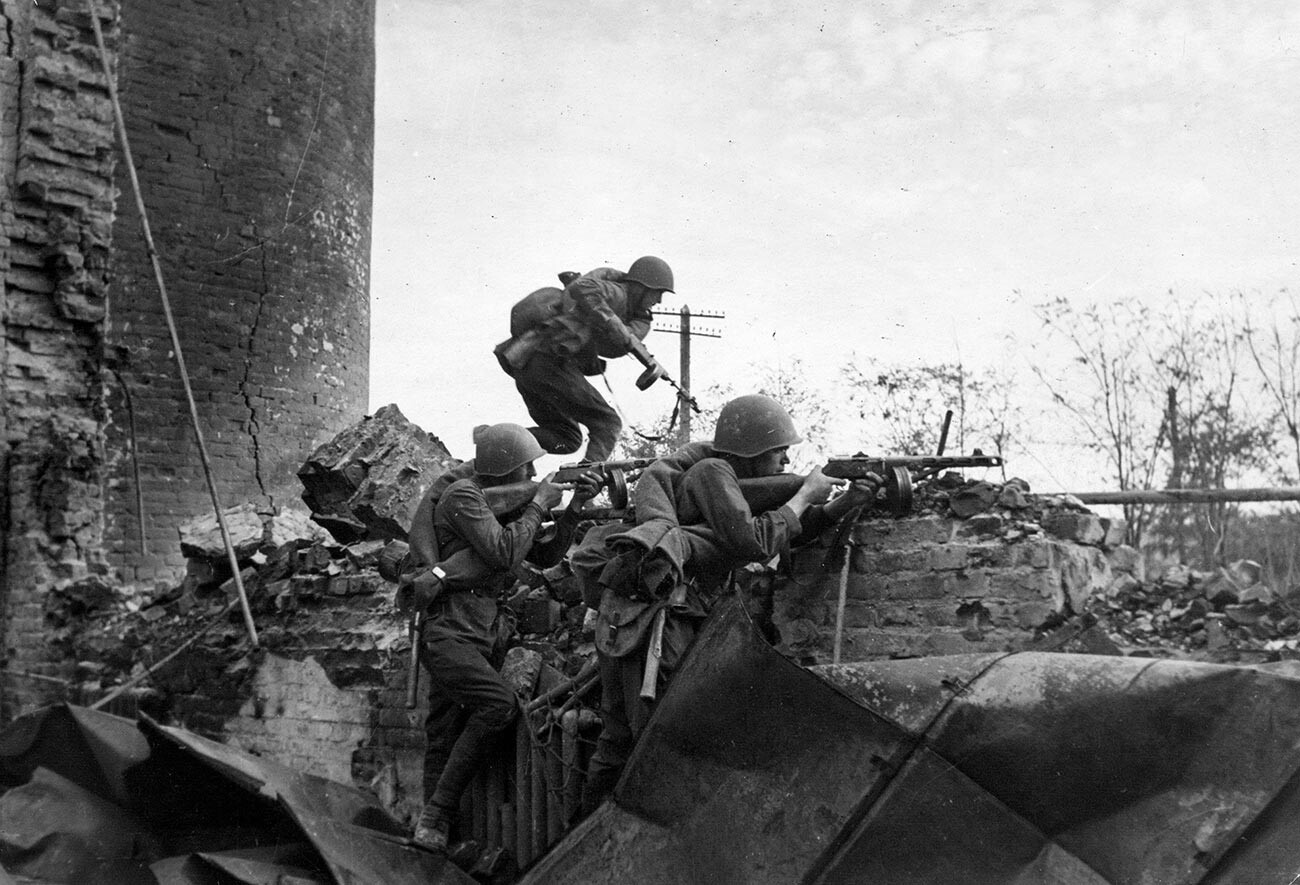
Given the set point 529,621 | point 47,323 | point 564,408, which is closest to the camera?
point 529,621

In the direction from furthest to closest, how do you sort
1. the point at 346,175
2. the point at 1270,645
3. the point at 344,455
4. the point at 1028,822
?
1. the point at 346,175
2. the point at 344,455
3. the point at 1270,645
4. the point at 1028,822

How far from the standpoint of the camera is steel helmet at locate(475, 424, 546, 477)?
581cm

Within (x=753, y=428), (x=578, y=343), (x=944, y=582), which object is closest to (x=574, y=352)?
(x=578, y=343)

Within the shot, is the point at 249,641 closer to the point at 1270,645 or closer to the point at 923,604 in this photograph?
the point at 923,604

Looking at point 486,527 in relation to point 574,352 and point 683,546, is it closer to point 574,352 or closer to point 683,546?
point 683,546

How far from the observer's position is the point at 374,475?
870 cm

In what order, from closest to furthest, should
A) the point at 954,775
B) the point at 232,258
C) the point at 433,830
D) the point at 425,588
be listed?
1. the point at 954,775
2. the point at 433,830
3. the point at 425,588
4. the point at 232,258

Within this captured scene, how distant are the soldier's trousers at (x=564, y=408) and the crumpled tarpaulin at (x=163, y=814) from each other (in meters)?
3.12

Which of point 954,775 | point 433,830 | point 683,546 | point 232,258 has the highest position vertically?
point 232,258

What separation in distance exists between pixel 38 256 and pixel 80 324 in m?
0.59

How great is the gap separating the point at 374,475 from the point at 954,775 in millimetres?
6171

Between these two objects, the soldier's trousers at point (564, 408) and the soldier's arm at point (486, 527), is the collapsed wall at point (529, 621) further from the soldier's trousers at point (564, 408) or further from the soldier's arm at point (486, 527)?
the soldier's trousers at point (564, 408)

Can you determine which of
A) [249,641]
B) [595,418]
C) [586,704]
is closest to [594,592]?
[586,704]

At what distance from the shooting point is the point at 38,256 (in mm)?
9125
